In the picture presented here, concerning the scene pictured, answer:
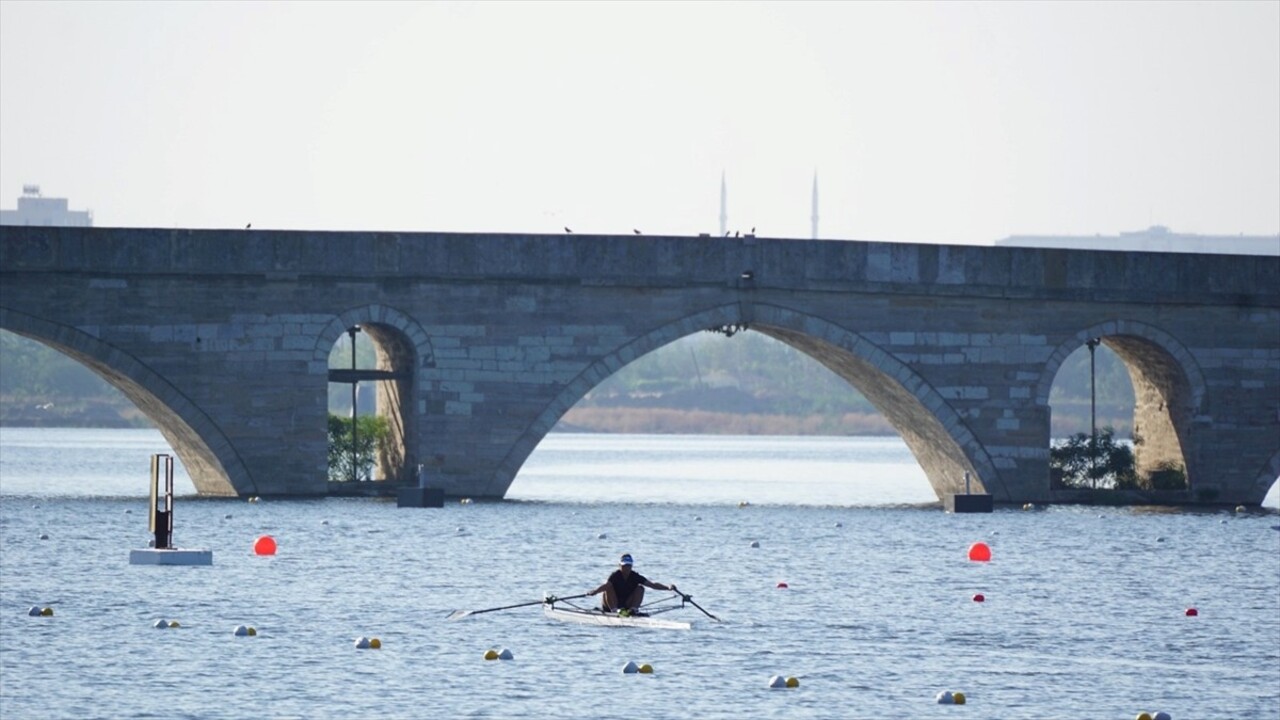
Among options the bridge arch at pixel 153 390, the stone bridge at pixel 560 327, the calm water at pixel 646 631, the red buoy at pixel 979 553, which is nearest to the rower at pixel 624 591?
the calm water at pixel 646 631

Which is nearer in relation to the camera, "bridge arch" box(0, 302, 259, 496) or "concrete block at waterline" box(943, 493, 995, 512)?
"bridge arch" box(0, 302, 259, 496)

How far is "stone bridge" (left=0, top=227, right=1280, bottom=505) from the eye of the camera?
50.4 m

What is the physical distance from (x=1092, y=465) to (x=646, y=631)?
25.3 metres

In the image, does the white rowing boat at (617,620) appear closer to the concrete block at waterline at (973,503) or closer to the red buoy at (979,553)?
the red buoy at (979,553)

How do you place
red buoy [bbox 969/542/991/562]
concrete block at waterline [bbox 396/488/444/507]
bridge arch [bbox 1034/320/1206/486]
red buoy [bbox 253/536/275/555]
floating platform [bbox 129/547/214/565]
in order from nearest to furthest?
floating platform [bbox 129/547/214/565] < red buoy [bbox 253/536/275/555] < red buoy [bbox 969/542/991/562] < concrete block at waterline [bbox 396/488/444/507] < bridge arch [bbox 1034/320/1206/486]

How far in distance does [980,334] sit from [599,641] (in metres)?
23.5

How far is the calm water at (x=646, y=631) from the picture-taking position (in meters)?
27.4

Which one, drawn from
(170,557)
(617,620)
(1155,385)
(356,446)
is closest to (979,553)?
(617,620)

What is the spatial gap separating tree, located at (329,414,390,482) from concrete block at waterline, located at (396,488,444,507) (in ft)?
12.1

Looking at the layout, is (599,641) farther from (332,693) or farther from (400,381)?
(400,381)

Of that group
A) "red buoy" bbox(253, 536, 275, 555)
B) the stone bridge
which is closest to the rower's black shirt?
"red buoy" bbox(253, 536, 275, 555)

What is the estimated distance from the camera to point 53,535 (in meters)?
44.6

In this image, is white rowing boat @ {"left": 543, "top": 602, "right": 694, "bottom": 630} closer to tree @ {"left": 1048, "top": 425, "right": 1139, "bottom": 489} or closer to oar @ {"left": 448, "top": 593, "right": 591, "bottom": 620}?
oar @ {"left": 448, "top": 593, "right": 591, "bottom": 620}

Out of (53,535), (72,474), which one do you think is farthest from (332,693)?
(72,474)
